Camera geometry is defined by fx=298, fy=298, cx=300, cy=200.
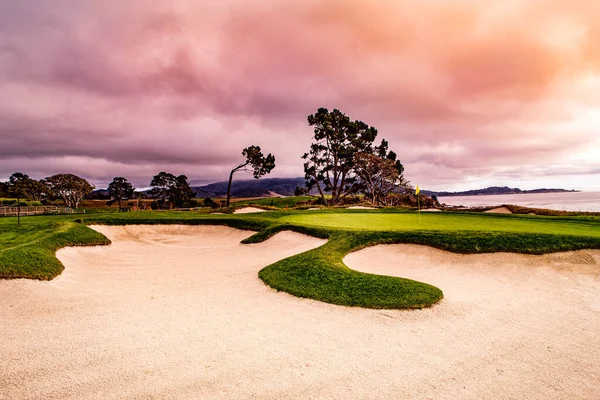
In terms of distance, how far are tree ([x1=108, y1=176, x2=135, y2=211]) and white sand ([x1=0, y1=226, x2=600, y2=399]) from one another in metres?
87.1

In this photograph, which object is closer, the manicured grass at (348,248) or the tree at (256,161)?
the manicured grass at (348,248)

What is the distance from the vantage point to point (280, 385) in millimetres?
4648

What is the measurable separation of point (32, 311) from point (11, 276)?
2.52m

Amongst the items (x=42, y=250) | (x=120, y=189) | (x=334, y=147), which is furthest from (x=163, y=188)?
(x=42, y=250)

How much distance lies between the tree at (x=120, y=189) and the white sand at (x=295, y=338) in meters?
87.1

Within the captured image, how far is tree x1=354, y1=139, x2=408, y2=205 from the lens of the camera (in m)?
52.0

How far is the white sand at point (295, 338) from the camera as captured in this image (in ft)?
15.4

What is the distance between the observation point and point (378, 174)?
5522cm

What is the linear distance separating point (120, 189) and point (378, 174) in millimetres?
74129

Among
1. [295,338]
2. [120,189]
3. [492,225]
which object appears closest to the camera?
[295,338]

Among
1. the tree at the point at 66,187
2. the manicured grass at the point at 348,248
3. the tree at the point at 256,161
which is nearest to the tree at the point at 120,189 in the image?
the tree at the point at 66,187

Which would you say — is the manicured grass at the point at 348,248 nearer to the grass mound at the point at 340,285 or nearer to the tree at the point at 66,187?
the grass mound at the point at 340,285

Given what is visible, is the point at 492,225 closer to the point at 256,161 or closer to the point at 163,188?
the point at 256,161

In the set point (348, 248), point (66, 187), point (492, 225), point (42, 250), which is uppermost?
point (66, 187)
